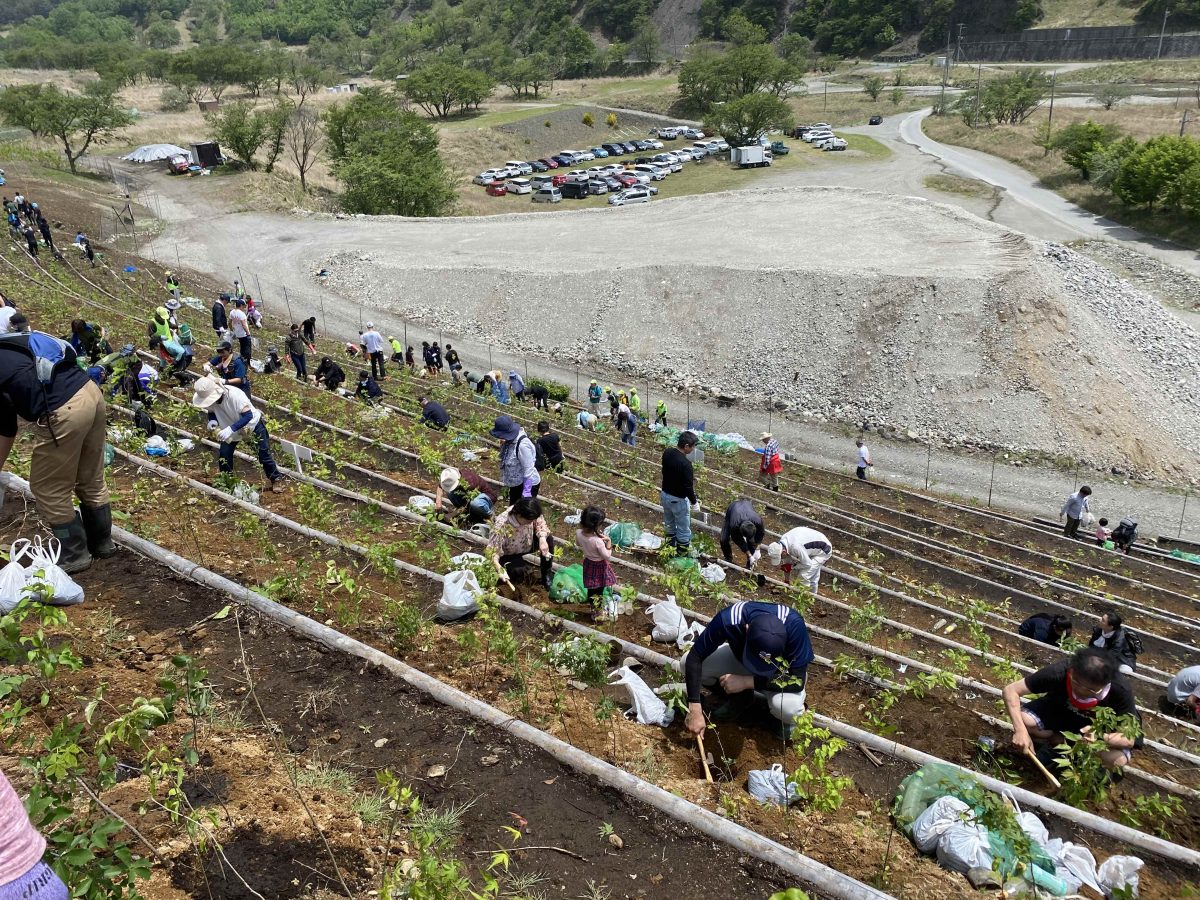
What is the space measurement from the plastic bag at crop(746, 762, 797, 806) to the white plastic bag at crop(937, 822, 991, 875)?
0.88 metres

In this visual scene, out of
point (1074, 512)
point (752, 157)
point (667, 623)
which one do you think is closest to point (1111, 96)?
point (752, 157)

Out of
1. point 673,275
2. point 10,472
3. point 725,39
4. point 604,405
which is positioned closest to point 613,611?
point 10,472

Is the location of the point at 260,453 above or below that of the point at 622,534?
above

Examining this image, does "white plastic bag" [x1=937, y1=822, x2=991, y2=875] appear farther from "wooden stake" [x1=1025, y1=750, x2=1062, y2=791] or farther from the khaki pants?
the khaki pants

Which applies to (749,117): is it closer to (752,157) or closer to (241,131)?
(752,157)

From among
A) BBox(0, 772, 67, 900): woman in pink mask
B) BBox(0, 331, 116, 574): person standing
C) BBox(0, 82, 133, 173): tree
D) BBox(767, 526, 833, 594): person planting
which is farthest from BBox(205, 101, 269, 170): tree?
BBox(0, 772, 67, 900): woman in pink mask

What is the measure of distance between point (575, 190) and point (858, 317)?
3359 centimetres

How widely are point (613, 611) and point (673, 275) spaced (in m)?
25.9

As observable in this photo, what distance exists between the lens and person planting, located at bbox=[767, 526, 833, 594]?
9.10 m

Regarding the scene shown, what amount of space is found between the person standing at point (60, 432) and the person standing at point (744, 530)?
21.9 feet

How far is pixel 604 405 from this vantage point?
2405cm

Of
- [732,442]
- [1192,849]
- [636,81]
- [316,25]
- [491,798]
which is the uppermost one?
[316,25]

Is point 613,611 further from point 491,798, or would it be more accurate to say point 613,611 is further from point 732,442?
point 732,442

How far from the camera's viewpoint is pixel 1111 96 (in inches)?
2697
